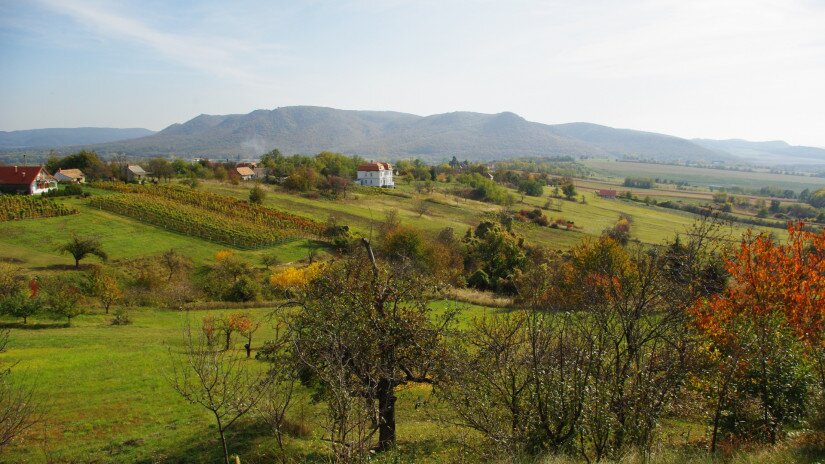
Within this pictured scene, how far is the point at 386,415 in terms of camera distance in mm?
15172

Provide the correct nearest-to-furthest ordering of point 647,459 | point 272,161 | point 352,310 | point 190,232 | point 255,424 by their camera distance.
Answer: point 647,459, point 352,310, point 255,424, point 190,232, point 272,161

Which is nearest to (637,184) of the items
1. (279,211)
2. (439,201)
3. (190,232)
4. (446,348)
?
(439,201)

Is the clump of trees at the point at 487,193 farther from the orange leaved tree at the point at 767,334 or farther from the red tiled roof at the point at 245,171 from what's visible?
the orange leaved tree at the point at 767,334

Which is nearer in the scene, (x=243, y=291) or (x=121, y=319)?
(x=121, y=319)

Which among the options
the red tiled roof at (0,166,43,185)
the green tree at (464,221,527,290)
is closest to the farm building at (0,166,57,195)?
the red tiled roof at (0,166,43,185)

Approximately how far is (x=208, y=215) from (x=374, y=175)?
202 ft

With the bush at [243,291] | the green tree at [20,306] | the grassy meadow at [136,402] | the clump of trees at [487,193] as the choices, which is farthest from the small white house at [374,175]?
the green tree at [20,306]

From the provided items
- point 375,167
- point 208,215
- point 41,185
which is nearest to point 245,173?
point 375,167

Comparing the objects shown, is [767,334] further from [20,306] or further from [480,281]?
[20,306]

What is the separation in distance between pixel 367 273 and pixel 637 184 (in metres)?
209

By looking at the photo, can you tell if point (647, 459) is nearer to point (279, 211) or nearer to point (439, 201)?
point (279, 211)

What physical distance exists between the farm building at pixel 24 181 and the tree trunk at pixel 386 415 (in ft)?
257

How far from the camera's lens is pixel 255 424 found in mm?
18219

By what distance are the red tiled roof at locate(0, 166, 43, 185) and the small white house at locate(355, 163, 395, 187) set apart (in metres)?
70.3
